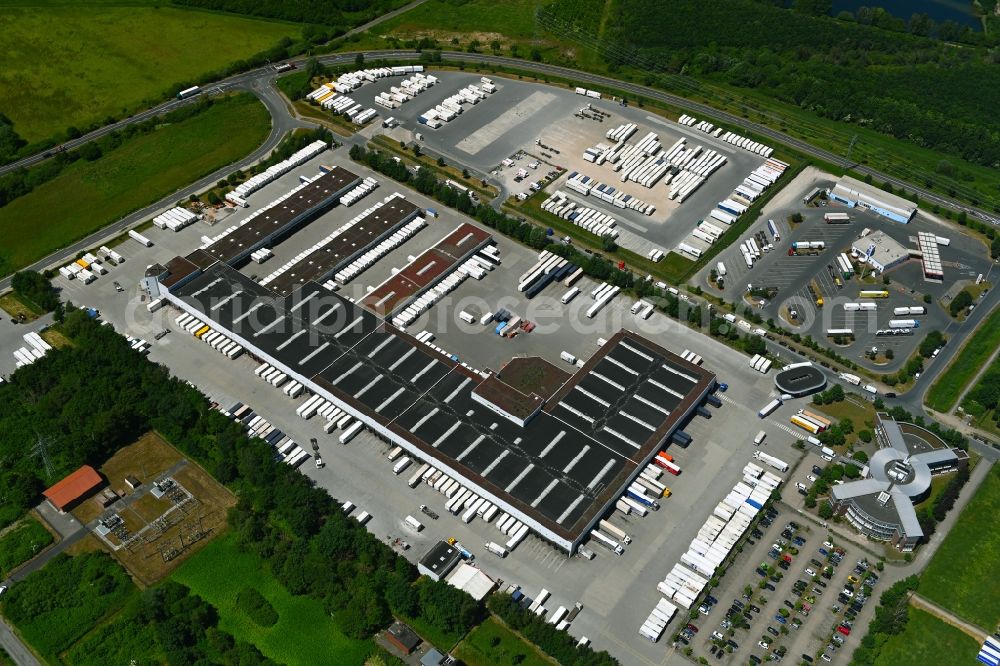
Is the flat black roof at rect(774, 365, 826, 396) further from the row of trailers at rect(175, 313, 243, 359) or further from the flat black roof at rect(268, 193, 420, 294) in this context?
the row of trailers at rect(175, 313, 243, 359)

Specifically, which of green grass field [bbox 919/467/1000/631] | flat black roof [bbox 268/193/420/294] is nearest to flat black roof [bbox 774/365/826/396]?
green grass field [bbox 919/467/1000/631]

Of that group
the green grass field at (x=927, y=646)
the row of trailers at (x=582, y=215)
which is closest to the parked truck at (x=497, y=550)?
the green grass field at (x=927, y=646)

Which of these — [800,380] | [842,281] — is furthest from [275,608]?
[842,281]

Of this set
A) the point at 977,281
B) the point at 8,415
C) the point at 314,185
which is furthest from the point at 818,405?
the point at 8,415

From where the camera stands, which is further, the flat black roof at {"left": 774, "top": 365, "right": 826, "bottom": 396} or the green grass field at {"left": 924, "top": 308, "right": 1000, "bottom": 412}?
the green grass field at {"left": 924, "top": 308, "right": 1000, "bottom": 412}

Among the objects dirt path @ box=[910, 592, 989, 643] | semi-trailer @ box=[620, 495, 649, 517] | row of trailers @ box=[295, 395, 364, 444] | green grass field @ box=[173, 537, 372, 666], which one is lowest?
green grass field @ box=[173, 537, 372, 666]

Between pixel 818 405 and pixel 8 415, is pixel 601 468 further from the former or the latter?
pixel 8 415
